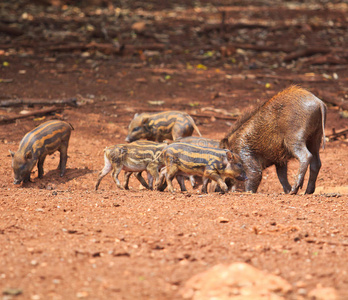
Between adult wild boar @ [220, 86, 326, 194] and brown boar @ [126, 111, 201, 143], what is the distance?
1468mm

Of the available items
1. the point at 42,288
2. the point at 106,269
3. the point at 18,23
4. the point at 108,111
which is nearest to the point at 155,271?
the point at 106,269

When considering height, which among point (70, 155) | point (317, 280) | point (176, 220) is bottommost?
point (70, 155)

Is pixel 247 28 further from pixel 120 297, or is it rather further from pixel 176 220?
pixel 120 297

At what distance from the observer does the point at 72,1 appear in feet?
67.4

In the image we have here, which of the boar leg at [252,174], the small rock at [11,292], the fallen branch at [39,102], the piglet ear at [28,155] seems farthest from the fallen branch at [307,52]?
the small rock at [11,292]

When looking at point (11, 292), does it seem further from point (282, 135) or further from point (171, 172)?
point (282, 135)

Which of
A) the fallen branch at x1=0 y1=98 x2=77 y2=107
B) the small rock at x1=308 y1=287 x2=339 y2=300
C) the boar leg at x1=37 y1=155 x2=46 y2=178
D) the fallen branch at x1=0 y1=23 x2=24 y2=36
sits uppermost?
the fallen branch at x1=0 y1=23 x2=24 y2=36

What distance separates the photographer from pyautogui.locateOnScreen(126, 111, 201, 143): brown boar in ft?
31.3

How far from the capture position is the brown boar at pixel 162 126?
9555mm

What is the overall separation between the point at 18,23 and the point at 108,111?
25.7ft

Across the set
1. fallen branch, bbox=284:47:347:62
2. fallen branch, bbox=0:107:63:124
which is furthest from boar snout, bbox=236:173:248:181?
fallen branch, bbox=284:47:347:62

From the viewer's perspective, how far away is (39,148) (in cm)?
830

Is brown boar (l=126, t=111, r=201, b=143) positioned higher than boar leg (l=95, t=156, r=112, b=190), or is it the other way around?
brown boar (l=126, t=111, r=201, b=143)

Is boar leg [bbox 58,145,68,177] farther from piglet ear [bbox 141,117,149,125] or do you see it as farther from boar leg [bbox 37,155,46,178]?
piglet ear [bbox 141,117,149,125]
